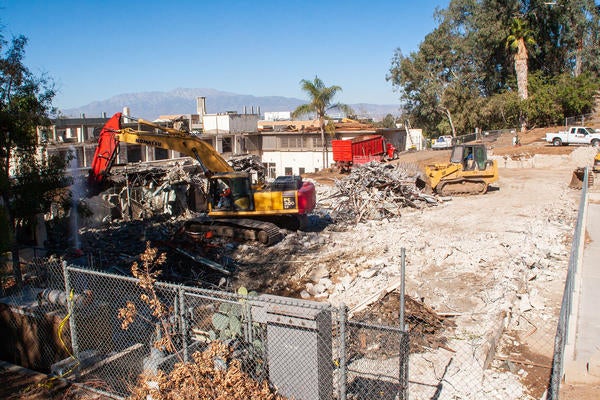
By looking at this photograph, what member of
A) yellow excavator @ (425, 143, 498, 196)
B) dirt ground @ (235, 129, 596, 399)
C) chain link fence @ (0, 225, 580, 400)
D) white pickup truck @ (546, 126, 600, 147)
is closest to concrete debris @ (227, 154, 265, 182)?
dirt ground @ (235, 129, 596, 399)

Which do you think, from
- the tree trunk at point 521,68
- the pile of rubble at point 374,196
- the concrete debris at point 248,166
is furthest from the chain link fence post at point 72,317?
the tree trunk at point 521,68

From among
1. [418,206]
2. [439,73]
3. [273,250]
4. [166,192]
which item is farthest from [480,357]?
[439,73]

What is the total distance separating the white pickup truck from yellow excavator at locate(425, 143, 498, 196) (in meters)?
15.2

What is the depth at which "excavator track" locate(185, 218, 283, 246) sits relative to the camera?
1622cm

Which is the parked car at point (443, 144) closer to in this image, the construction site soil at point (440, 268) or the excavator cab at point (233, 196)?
the construction site soil at point (440, 268)

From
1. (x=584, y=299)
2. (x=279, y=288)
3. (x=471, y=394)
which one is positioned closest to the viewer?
(x=471, y=394)

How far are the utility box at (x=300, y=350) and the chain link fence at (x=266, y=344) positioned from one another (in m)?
0.01

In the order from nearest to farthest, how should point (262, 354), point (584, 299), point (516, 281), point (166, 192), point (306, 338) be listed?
point (306, 338) → point (262, 354) → point (584, 299) → point (516, 281) → point (166, 192)

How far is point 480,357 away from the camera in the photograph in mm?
8445

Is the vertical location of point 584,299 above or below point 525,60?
below

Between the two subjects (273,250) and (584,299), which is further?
(273,250)

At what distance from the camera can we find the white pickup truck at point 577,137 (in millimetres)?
35906

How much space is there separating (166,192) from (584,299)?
15.6 m

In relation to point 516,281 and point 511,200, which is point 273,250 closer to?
point 516,281
